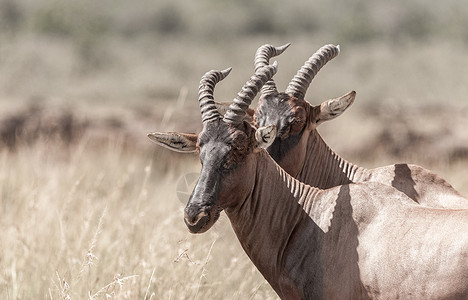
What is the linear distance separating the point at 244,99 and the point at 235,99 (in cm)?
9

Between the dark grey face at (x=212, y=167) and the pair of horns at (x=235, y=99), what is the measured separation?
8 centimetres

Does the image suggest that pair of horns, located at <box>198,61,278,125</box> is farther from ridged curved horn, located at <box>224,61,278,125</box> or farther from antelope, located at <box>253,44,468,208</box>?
antelope, located at <box>253,44,468,208</box>

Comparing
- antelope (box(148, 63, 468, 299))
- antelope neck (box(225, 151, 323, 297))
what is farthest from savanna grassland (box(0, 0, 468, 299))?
antelope (box(148, 63, 468, 299))

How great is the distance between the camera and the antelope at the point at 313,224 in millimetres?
5754

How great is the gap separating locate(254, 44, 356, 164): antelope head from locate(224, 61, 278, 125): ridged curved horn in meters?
0.90

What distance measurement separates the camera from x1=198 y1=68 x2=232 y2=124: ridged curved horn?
656cm

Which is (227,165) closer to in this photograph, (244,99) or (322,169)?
(244,99)

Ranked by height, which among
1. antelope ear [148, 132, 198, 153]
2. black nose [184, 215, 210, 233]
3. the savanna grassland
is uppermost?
antelope ear [148, 132, 198, 153]

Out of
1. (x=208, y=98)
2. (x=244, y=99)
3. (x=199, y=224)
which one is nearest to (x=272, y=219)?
(x=199, y=224)

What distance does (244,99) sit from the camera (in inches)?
259

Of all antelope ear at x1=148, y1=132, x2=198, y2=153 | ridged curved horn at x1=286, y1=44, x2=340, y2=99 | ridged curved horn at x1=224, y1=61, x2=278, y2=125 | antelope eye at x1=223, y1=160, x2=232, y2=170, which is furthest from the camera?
ridged curved horn at x1=286, y1=44, x2=340, y2=99

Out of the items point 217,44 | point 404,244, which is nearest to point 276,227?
point 404,244

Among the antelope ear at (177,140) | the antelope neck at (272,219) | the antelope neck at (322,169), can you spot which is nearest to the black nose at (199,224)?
the antelope neck at (272,219)

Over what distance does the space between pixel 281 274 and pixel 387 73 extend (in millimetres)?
47411
